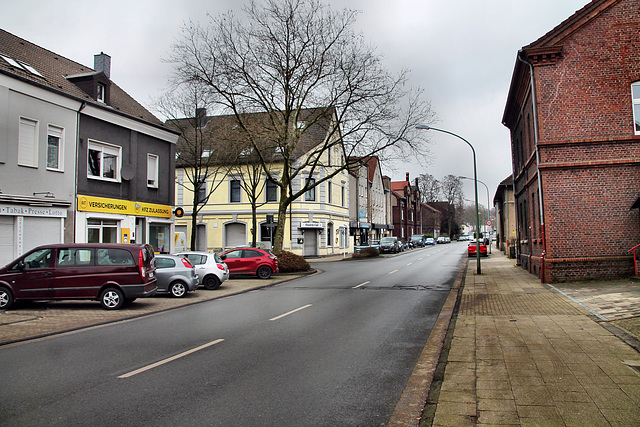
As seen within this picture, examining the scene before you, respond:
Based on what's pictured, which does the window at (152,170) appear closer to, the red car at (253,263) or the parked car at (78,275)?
the red car at (253,263)

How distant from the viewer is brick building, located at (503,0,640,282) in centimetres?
1633

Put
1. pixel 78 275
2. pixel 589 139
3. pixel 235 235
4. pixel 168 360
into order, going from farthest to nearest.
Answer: pixel 235 235, pixel 589 139, pixel 78 275, pixel 168 360

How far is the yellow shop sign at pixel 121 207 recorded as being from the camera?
18.9 m

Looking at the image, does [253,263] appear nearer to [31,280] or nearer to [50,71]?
[31,280]

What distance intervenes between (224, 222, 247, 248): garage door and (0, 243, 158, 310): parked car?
3121 cm

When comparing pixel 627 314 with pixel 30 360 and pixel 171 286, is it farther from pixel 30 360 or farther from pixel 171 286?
pixel 171 286

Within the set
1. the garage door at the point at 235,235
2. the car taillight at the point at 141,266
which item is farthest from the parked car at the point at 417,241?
the car taillight at the point at 141,266

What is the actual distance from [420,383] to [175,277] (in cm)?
1091

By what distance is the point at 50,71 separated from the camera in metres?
19.8

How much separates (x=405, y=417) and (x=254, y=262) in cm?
1773

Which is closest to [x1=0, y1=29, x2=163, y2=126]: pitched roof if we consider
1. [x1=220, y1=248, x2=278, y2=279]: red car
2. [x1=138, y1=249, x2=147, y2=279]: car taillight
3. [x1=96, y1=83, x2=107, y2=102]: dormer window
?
[x1=96, y1=83, x2=107, y2=102]: dormer window

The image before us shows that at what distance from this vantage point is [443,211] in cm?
12588

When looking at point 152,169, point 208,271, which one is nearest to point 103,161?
point 152,169

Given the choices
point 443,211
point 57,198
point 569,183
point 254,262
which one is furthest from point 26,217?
point 443,211
